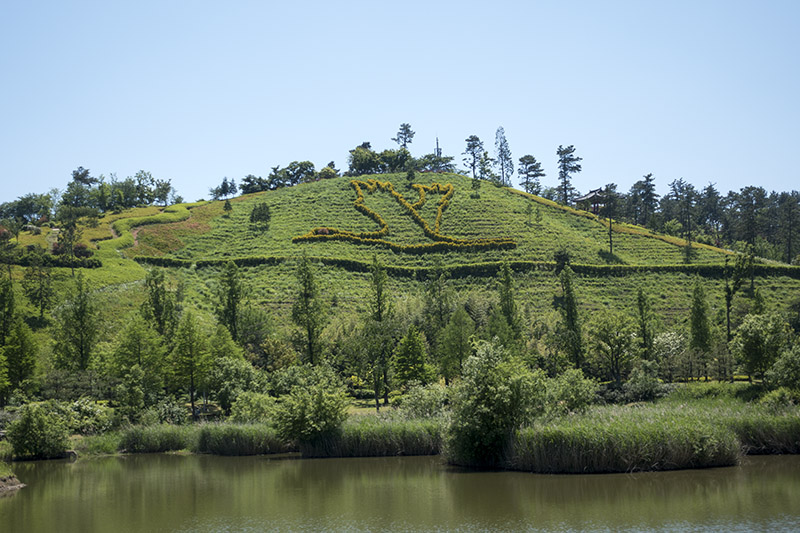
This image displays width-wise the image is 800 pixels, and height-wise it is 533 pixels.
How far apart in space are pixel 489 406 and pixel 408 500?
24.2 feet

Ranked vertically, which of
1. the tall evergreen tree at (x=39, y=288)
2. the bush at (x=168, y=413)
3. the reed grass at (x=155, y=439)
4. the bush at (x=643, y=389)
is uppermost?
the tall evergreen tree at (x=39, y=288)

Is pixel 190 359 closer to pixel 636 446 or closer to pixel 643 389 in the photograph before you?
pixel 643 389

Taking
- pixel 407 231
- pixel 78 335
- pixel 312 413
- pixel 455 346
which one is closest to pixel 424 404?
pixel 312 413

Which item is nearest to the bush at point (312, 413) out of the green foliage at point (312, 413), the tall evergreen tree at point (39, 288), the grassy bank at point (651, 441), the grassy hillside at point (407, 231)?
the green foliage at point (312, 413)

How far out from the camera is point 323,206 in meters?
140

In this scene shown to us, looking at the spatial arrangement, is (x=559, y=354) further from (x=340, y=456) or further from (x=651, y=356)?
(x=340, y=456)

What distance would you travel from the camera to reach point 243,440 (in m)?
44.7

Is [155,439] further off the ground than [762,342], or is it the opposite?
[762,342]

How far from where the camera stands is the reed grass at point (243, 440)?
44406mm

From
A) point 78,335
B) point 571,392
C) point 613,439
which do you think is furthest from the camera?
point 78,335

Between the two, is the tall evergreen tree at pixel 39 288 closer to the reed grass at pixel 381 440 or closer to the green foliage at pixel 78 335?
the green foliage at pixel 78 335

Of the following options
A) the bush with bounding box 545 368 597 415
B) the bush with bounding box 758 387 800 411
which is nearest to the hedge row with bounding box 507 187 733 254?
the bush with bounding box 758 387 800 411

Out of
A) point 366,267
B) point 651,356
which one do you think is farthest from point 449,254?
point 651,356

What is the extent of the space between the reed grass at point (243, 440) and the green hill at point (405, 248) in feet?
142
